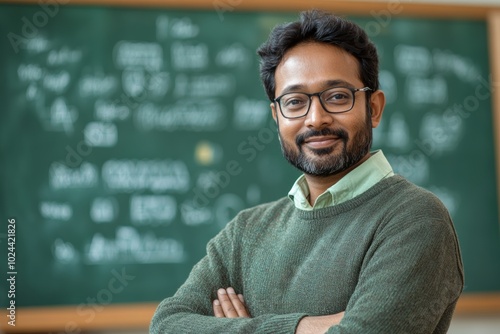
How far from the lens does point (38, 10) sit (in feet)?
9.59

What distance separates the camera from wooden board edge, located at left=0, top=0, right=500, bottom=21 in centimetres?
302

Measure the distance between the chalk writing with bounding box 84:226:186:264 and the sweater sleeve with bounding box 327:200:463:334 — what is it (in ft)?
5.75

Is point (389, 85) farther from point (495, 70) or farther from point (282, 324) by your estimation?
point (282, 324)

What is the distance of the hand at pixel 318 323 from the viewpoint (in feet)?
4.31

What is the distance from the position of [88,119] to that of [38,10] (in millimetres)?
549

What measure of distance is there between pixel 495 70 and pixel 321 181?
82.7 inches

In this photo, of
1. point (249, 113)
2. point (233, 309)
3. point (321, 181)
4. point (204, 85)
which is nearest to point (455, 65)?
point (249, 113)

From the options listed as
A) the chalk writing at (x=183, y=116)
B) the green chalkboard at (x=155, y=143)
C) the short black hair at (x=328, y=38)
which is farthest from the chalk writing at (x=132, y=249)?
the short black hair at (x=328, y=38)

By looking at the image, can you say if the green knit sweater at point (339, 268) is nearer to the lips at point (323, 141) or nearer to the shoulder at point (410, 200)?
the shoulder at point (410, 200)

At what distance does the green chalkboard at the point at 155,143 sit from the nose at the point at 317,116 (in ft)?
5.23

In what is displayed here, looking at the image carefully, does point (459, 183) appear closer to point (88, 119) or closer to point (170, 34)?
point (170, 34)

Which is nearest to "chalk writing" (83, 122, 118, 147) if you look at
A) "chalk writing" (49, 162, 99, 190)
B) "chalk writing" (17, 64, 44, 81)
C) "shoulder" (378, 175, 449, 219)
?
"chalk writing" (49, 162, 99, 190)

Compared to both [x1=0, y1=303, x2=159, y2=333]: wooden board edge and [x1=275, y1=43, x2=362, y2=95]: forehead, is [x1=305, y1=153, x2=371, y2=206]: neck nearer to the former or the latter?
[x1=275, y1=43, x2=362, y2=95]: forehead

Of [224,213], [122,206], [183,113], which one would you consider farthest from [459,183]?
[122,206]
